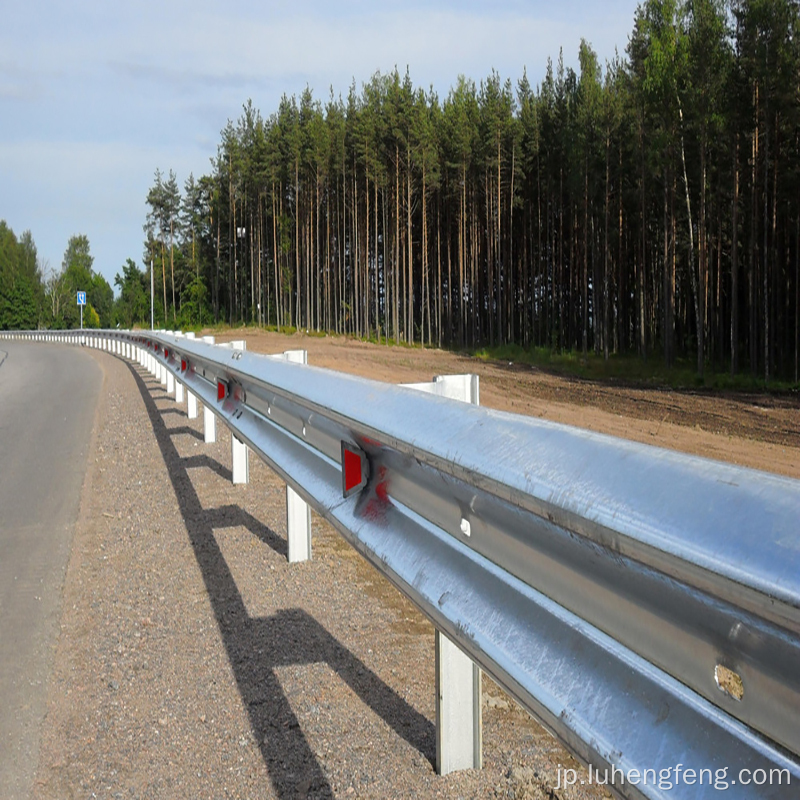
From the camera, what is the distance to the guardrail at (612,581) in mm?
1104

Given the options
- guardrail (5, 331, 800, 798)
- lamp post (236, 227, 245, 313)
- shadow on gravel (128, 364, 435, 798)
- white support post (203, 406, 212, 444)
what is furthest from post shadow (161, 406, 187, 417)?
lamp post (236, 227, 245, 313)

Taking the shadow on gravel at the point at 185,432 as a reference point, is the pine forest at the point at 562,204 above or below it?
above

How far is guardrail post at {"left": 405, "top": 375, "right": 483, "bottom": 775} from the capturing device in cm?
287

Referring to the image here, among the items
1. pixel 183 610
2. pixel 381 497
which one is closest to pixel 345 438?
pixel 381 497

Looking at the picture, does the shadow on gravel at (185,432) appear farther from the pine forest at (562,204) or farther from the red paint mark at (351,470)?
the pine forest at (562,204)

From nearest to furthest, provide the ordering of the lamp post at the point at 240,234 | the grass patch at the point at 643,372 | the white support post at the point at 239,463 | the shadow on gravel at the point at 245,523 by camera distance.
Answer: the shadow on gravel at the point at 245,523
the white support post at the point at 239,463
the grass patch at the point at 643,372
the lamp post at the point at 240,234

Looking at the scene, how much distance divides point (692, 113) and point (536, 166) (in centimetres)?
2467

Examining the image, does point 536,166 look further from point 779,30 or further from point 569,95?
point 779,30

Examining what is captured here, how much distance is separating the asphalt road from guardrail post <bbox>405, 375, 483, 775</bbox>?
1.35m

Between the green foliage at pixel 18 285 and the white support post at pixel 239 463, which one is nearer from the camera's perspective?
the white support post at pixel 239 463

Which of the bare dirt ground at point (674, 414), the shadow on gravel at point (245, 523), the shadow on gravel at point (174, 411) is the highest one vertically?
the shadow on gravel at point (174, 411)

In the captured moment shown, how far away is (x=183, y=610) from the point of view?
15.1ft

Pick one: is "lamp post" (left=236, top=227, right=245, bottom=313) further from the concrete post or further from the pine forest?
the concrete post

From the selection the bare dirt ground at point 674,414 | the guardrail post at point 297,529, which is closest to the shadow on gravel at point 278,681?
the guardrail post at point 297,529
